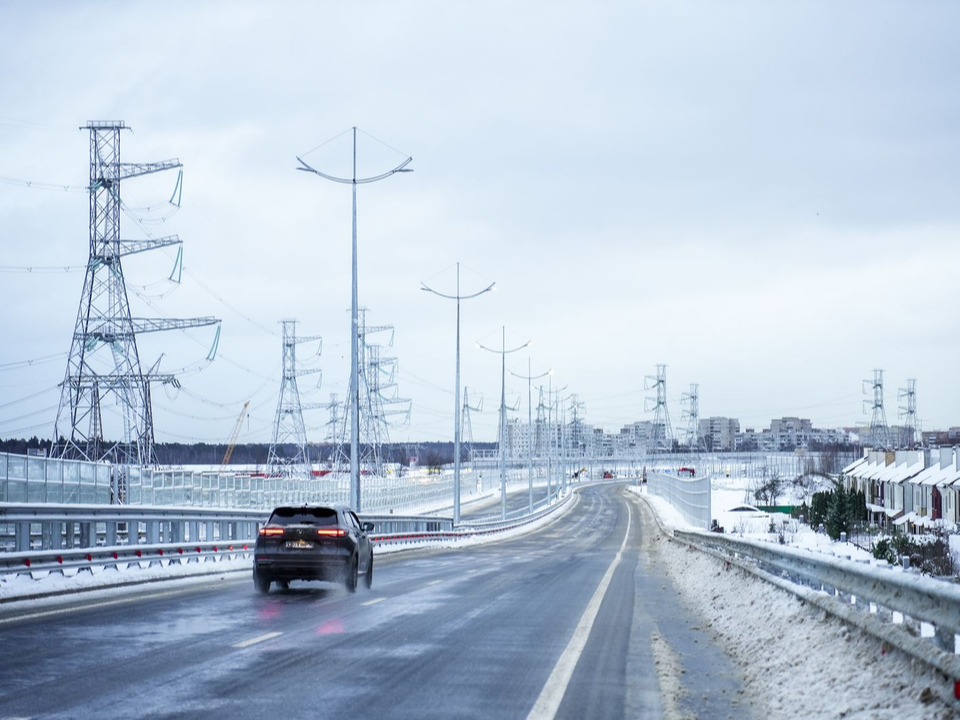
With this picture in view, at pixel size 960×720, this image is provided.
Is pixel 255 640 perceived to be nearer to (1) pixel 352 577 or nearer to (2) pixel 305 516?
(1) pixel 352 577

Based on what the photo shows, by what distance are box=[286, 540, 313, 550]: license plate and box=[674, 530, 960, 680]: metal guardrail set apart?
881 centimetres

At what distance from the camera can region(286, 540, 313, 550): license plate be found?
70.1 feet

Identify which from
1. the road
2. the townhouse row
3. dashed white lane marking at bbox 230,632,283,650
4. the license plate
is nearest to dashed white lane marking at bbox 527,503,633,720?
the road

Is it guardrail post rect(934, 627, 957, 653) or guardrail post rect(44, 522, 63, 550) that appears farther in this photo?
guardrail post rect(44, 522, 63, 550)

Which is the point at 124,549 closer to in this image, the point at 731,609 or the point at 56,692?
the point at 731,609

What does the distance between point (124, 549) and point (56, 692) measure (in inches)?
544

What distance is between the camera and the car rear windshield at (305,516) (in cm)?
2189

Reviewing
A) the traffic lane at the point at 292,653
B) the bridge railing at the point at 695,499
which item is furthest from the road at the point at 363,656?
the bridge railing at the point at 695,499

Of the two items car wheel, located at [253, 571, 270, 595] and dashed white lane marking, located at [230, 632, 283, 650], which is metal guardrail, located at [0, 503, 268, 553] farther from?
dashed white lane marking, located at [230, 632, 283, 650]

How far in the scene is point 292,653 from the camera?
39.9 feet

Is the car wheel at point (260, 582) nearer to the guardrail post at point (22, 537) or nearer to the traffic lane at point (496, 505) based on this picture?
the guardrail post at point (22, 537)

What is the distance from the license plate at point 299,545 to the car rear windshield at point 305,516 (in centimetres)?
45

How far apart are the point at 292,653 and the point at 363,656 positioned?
74 cm

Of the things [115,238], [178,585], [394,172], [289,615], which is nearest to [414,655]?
[289,615]
